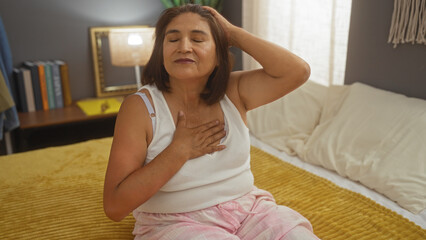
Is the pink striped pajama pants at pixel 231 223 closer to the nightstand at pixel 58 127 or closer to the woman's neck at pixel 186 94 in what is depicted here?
the woman's neck at pixel 186 94

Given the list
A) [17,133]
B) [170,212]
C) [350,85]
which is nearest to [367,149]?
[350,85]

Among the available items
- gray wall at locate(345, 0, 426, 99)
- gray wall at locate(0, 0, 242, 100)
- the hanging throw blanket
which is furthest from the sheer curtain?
gray wall at locate(0, 0, 242, 100)

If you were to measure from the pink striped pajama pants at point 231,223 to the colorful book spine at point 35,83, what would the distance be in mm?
1958

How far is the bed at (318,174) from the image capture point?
130 centimetres

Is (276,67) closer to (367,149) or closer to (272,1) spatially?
(367,149)

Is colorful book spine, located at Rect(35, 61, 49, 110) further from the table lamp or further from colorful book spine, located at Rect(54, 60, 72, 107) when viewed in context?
the table lamp

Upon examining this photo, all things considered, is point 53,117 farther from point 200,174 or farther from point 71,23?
point 200,174

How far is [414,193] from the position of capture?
1.42 m

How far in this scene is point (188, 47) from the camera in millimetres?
1072

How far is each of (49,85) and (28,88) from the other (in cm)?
14

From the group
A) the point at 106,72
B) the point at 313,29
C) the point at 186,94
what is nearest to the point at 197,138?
the point at 186,94

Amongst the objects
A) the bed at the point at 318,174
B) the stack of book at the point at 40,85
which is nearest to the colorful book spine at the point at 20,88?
the stack of book at the point at 40,85

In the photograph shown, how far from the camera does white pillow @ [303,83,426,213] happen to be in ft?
4.85

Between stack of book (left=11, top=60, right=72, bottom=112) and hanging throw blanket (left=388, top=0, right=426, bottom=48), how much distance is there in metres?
2.24
